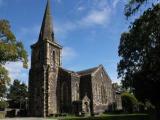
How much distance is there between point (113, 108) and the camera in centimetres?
6088

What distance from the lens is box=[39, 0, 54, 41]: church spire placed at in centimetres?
5528

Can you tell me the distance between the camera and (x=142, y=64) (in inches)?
1523

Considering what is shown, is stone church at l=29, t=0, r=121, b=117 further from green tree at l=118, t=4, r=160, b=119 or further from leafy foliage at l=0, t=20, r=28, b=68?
leafy foliage at l=0, t=20, r=28, b=68

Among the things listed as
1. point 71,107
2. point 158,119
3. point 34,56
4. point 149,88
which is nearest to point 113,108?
point 71,107

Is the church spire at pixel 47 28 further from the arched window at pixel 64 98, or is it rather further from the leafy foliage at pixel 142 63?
the leafy foliage at pixel 142 63

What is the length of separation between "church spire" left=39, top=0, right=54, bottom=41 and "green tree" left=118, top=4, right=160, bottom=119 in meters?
18.1

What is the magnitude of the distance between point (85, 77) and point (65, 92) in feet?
19.2

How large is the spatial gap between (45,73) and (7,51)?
27087 millimetres

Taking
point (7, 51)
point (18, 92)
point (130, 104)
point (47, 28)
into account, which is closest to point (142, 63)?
point (130, 104)

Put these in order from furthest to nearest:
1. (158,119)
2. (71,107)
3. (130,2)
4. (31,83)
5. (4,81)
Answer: (31,83) → (71,107) → (158,119) → (4,81) → (130,2)

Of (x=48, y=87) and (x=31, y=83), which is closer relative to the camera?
(x=48, y=87)

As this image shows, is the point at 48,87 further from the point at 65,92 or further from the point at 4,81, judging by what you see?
→ the point at 4,81

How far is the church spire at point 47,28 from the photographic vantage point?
181 ft

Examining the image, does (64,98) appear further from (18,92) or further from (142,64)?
(18,92)
